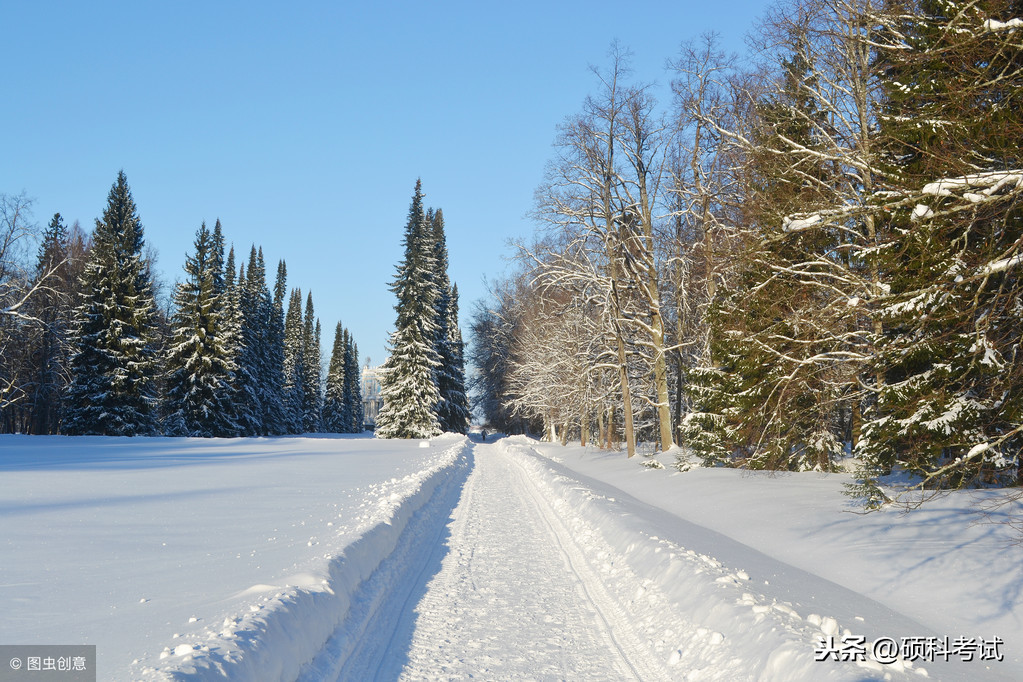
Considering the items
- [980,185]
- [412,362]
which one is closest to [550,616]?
[980,185]

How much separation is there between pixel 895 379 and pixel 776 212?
392 cm

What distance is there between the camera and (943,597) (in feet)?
21.8

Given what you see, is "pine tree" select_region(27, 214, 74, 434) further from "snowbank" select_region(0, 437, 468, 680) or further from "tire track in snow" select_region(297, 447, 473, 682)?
"tire track in snow" select_region(297, 447, 473, 682)

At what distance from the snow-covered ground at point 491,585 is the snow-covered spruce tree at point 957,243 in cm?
130

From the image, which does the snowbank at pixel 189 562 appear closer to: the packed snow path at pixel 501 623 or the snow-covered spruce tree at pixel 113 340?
the packed snow path at pixel 501 623

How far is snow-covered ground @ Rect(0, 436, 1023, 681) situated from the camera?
4.79 meters

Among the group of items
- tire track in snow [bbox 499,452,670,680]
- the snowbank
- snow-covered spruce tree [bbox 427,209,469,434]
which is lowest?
tire track in snow [bbox 499,452,670,680]

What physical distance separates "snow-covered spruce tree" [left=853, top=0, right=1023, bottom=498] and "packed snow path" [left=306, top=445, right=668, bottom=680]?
436cm

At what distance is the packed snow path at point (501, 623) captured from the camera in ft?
16.4

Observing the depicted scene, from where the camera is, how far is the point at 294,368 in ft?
232

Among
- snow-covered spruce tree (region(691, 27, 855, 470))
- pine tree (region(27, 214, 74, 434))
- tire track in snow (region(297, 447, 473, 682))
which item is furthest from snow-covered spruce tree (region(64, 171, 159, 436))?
snow-covered spruce tree (region(691, 27, 855, 470))

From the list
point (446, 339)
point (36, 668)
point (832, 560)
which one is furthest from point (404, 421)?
point (36, 668)

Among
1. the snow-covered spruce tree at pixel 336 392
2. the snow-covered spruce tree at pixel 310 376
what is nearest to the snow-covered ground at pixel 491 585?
the snow-covered spruce tree at pixel 310 376

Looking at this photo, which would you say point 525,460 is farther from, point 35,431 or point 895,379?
point 35,431
